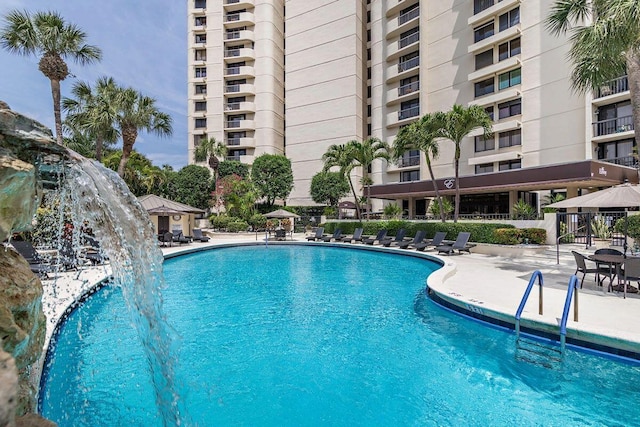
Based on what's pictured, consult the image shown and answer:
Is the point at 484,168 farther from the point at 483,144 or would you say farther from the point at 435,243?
the point at 435,243

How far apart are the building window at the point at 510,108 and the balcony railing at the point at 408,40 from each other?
1225 cm

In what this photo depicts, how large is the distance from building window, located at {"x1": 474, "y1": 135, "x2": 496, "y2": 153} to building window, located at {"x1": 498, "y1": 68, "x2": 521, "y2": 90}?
4599mm

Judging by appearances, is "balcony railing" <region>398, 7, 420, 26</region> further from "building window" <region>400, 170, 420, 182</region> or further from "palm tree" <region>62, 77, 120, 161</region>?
"palm tree" <region>62, 77, 120, 161</region>

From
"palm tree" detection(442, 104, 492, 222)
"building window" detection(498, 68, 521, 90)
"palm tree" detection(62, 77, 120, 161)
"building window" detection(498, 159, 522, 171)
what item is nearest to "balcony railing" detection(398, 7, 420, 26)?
"building window" detection(498, 68, 521, 90)

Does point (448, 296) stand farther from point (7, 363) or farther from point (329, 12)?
point (329, 12)

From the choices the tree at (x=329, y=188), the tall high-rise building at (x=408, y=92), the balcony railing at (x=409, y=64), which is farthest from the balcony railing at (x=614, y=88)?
the tree at (x=329, y=188)

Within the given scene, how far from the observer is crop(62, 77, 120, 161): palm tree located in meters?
20.0

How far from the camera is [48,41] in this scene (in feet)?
58.0

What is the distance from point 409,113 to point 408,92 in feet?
7.56

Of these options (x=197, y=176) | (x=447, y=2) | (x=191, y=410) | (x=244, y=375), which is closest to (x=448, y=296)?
(x=244, y=375)

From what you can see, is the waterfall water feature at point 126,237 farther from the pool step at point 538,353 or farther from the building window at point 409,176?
the building window at point 409,176

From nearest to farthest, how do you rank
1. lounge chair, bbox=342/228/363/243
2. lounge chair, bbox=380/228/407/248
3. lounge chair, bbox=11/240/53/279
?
lounge chair, bbox=11/240/53/279 → lounge chair, bbox=380/228/407/248 → lounge chair, bbox=342/228/363/243

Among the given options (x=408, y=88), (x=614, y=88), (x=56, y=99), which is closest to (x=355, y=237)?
(x=56, y=99)

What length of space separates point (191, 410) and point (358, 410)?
7.00ft
